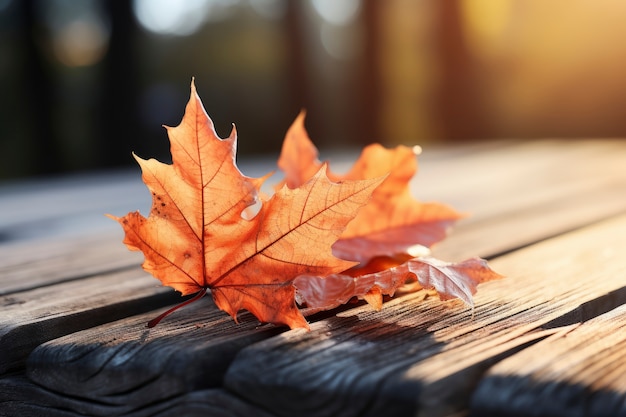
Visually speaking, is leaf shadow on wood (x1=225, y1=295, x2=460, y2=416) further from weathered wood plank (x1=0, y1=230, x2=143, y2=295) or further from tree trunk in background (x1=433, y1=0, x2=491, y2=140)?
tree trunk in background (x1=433, y1=0, x2=491, y2=140)

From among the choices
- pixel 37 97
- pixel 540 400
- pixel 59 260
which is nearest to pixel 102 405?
pixel 540 400

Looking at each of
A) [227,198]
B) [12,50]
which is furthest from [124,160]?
[227,198]

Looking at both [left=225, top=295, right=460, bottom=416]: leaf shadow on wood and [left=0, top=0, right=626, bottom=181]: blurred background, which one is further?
[left=0, top=0, right=626, bottom=181]: blurred background

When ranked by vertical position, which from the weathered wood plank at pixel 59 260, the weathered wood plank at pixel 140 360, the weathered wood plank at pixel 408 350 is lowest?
the weathered wood plank at pixel 408 350

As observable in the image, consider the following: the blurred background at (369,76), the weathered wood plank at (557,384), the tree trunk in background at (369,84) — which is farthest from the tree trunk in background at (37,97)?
the weathered wood plank at (557,384)

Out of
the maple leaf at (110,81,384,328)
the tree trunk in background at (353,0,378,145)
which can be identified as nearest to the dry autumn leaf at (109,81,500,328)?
the maple leaf at (110,81,384,328)

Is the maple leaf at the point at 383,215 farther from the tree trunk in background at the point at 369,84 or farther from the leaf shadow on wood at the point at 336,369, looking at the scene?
the tree trunk in background at the point at 369,84

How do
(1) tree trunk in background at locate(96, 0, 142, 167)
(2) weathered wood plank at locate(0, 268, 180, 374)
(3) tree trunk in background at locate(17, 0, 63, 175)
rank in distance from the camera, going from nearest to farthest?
(2) weathered wood plank at locate(0, 268, 180, 374), (1) tree trunk in background at locate(96, 0, 142, 167), (3) tree trunk in background at locate(17, 0, 63, 175)

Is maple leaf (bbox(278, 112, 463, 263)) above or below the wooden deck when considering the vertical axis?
above
